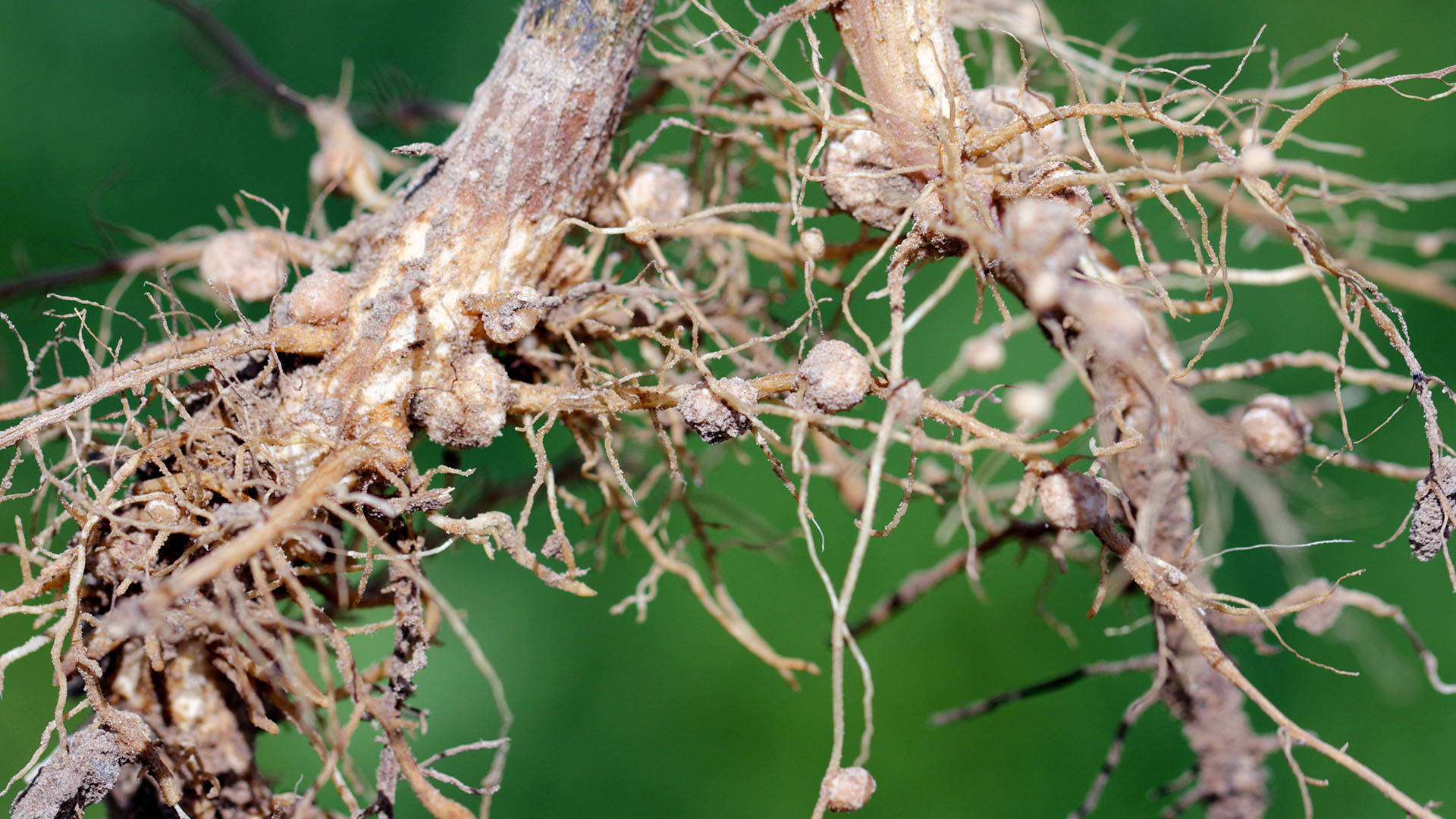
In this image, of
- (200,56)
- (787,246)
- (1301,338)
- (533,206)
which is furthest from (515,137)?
(1301,338)

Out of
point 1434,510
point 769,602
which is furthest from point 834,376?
point 769,602

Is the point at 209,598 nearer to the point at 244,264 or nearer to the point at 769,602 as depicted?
the point at 244,264

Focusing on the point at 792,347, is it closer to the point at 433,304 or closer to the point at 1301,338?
the point at 433,304

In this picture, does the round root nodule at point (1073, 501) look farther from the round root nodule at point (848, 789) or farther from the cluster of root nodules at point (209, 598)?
the cluster of root nodules at point (209, 598)

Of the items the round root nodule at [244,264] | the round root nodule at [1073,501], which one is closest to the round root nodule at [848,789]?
the round root nodule at [1073,501]

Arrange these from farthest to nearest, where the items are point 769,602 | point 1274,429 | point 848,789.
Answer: point 769,602, point 1274,429, point 848,789

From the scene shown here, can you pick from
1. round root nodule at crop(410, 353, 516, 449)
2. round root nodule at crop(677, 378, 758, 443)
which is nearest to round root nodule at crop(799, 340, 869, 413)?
round root nodule at crop(677, 378, 758, 443)

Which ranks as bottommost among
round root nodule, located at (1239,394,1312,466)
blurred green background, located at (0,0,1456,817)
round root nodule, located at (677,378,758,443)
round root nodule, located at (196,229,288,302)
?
blurred green background, located at (0,0,1456,817)

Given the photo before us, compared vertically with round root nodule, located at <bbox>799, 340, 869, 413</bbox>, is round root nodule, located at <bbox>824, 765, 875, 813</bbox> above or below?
below

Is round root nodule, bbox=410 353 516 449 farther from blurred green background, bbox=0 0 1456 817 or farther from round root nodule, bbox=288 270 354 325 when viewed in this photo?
blurred green background, bbox=0 0 1456 817
